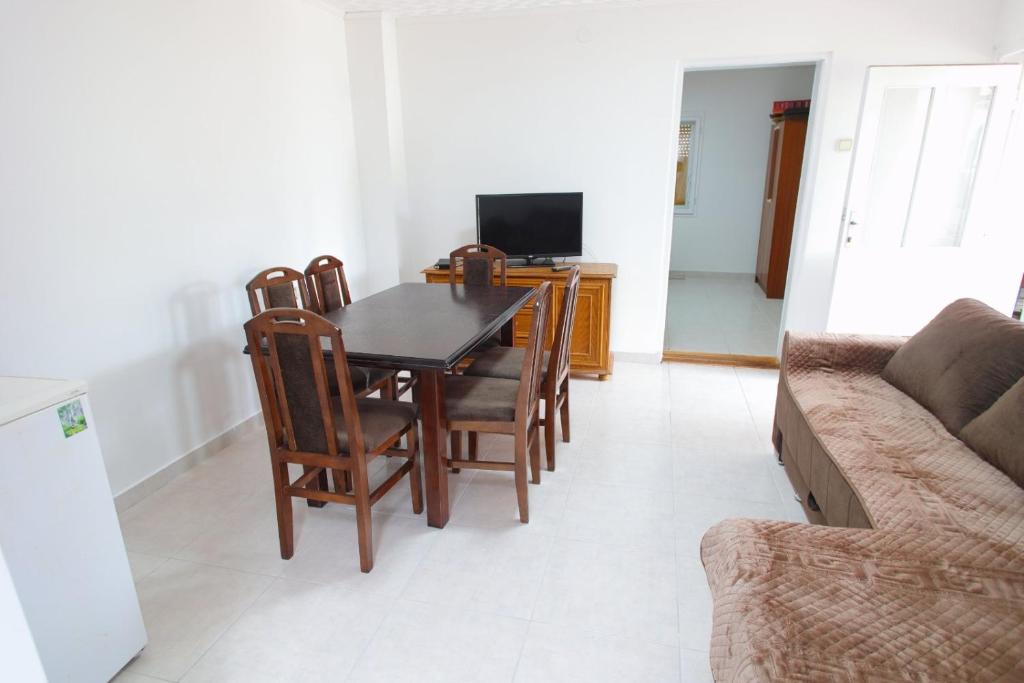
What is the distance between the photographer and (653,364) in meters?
4.16

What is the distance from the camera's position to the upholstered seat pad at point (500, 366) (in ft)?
8.36

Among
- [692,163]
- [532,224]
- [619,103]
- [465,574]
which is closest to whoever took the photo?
[465,574]

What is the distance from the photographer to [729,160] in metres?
6.81

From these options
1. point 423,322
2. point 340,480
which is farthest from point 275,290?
point 340,480

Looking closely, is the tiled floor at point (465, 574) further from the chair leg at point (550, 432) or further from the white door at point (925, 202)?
the white door at point (925, 202)

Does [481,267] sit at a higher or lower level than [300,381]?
higher

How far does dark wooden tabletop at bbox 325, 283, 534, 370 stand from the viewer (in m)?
1.93

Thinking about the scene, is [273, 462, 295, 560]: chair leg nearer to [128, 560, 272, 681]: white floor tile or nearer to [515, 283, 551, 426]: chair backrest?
[128, 560, 272, 681]: white floor tile

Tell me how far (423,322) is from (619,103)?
7.77ft

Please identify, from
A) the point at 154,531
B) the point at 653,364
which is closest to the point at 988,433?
the point at 653,364

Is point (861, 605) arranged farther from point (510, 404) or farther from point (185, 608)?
point (185, 608)

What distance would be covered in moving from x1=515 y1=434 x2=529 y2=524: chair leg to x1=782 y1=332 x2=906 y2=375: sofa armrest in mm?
1389

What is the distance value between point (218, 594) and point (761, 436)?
2.63m

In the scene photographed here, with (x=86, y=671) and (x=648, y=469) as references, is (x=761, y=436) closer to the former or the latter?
(x=648, y=469)
